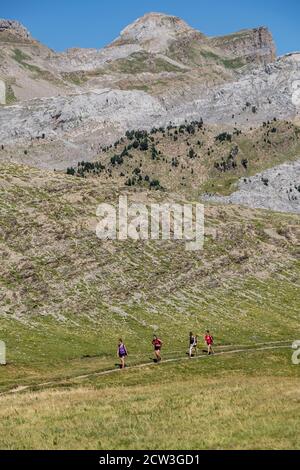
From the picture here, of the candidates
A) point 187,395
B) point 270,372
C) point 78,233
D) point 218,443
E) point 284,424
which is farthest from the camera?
point 78,233

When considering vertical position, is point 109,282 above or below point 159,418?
above

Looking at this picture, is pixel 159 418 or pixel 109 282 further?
pixel 109 282

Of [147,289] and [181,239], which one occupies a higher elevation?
[181,239]

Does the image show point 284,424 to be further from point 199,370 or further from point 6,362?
point 6,362

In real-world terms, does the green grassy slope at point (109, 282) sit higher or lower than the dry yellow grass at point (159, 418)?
higher

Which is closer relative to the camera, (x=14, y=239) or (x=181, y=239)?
(x=14, y=239)

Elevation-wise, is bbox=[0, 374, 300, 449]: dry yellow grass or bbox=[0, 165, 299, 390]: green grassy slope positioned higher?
bbox=[0, 165, 299, 390]: green grassy slope

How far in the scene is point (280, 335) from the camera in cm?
9181

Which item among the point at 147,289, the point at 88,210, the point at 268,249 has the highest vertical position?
the point at 88,210

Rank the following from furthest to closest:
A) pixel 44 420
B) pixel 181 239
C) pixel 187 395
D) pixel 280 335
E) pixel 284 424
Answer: pixel 181 239 < pixel 280 335 < pixel 187 395 < pixel 44 420 < pixel 284 424

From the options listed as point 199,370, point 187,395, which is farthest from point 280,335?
point 187,395

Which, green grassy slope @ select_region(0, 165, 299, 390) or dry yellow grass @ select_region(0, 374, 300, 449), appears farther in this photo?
green grassy slope @ select_region(0, 165, 299, 390)

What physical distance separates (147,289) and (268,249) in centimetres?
4324

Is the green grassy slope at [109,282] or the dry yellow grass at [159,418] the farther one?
the green grassy slope at [109,282]
